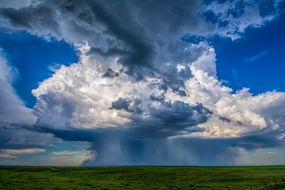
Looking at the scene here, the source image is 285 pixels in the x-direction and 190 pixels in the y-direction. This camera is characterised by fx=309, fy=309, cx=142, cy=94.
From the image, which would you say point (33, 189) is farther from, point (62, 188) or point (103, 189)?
point (103, 189)

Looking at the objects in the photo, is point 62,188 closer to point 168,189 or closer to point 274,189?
point 168,189

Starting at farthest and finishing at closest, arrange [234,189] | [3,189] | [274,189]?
[234,189] → [3,189] → [274,189]

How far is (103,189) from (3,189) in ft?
68.5

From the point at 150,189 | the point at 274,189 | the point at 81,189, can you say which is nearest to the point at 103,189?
the point at 81,189

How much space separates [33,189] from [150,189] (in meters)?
25.7

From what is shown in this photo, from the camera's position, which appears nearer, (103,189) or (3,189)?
(3,189)

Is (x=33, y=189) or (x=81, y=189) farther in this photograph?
(x=81, y=189)

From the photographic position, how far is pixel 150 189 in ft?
235

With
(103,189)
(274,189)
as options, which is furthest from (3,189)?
(274,189)

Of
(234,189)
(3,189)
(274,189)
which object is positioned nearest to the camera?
(274,189)

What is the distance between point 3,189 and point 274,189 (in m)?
51.6

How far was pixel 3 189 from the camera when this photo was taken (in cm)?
6269

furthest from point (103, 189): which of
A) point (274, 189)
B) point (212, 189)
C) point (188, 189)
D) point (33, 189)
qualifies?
point (274, 189)

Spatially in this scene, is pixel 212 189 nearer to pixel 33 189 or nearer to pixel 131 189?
pixel 131 189
